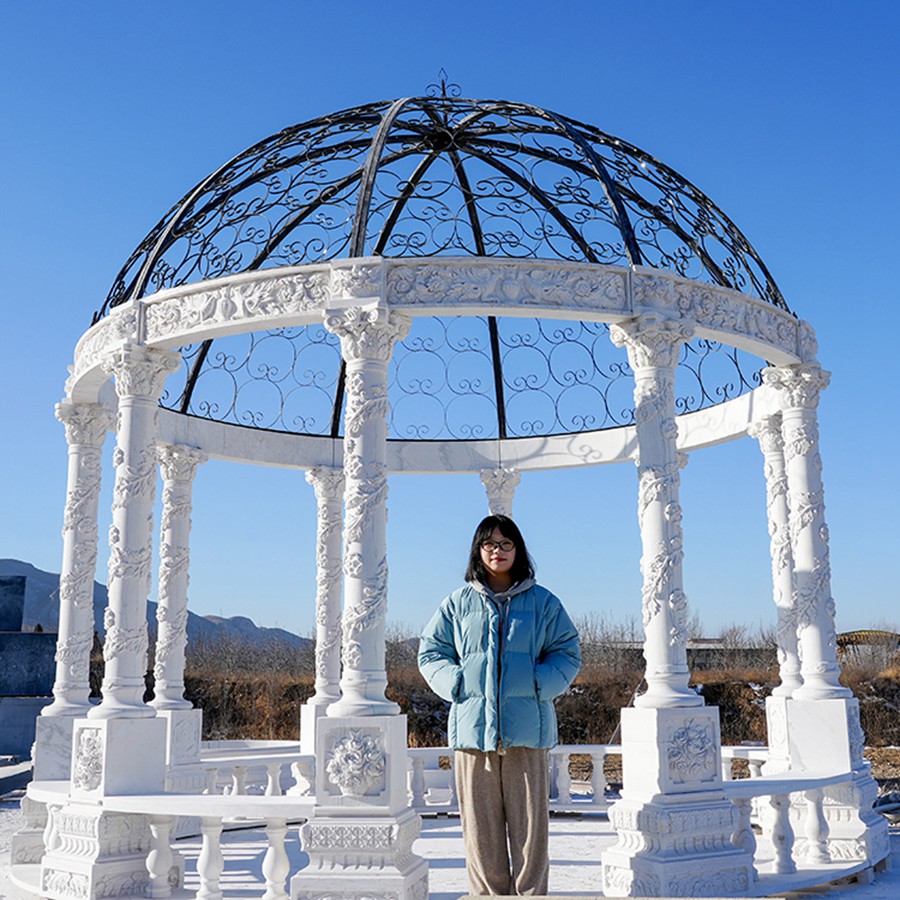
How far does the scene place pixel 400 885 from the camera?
28.9 feet

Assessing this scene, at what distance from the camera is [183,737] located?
15.1 m

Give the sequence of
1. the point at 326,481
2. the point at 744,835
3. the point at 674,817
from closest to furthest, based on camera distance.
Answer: the point at 674,817, the point at 744,835, the point at 326,481

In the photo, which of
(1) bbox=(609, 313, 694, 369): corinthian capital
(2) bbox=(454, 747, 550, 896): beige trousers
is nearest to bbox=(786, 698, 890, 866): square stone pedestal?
(1) bbox=(609, 313, 694, 369): corinthian capital

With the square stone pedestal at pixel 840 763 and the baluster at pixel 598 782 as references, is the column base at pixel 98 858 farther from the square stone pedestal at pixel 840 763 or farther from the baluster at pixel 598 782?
the baluster at pixel 598 782

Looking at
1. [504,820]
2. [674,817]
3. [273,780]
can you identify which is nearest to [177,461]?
[273,780]

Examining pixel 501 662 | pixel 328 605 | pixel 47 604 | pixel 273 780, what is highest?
pixel 47 604

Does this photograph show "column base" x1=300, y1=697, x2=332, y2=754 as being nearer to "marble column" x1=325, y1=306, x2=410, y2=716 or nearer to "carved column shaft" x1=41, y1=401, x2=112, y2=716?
"carved column shaft" x1=41, y1=401, x2=112, y2=716

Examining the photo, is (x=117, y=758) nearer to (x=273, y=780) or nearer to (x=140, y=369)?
(x=140, y=369)

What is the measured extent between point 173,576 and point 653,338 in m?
8.64

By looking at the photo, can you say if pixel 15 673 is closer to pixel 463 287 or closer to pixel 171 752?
pixel 171 752

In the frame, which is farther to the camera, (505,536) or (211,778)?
(211,778)

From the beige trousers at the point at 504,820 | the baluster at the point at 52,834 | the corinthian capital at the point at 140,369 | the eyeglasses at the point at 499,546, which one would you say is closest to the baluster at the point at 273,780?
the baluster at the point at 52,834

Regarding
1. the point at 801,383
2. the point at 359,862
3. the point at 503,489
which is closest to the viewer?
the point at 359,862

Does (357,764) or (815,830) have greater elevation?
(357,764)
